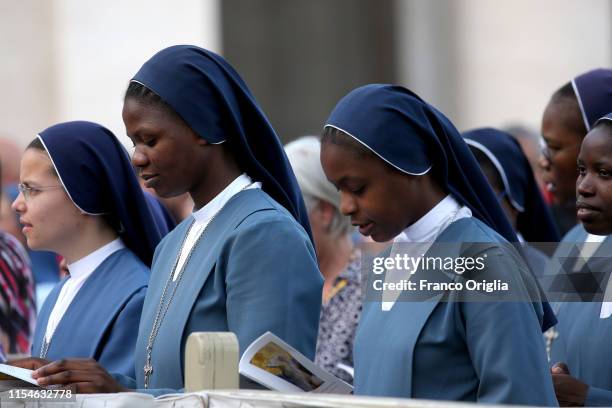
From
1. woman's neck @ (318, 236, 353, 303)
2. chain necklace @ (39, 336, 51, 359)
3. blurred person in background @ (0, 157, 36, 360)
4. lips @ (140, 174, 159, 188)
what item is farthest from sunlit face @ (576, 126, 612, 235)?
blurred person in background @ (0, 157, 36, 360)

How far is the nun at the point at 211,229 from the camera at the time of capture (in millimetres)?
3670

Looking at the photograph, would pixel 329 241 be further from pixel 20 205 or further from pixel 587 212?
pixel 587 212

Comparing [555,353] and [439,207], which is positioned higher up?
[439,207]

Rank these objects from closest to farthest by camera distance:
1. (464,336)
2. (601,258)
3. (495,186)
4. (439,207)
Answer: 1. (464,336)
2. (439,207)
3. (601,258)
4. (495,186)

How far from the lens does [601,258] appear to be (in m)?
4.02

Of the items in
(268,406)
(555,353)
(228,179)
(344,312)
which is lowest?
(344,312)

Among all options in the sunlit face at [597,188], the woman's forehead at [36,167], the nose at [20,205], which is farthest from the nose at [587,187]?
the nose at [20,205]

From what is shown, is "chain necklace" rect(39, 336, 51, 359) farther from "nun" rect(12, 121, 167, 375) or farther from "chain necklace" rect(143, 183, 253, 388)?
"chain necklace" rect(143, 183, 253, 388)

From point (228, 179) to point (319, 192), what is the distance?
2042 millimetres

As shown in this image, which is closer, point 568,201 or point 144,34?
point 568,201

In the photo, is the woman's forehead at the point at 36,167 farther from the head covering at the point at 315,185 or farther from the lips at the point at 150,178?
the head covering at the point at 315,185

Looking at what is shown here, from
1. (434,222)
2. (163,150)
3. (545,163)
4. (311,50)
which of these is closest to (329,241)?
(545,163)

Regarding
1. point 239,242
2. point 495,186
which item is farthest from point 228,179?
point 495,186

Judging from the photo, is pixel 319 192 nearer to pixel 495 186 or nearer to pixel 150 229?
pixel 495 186
